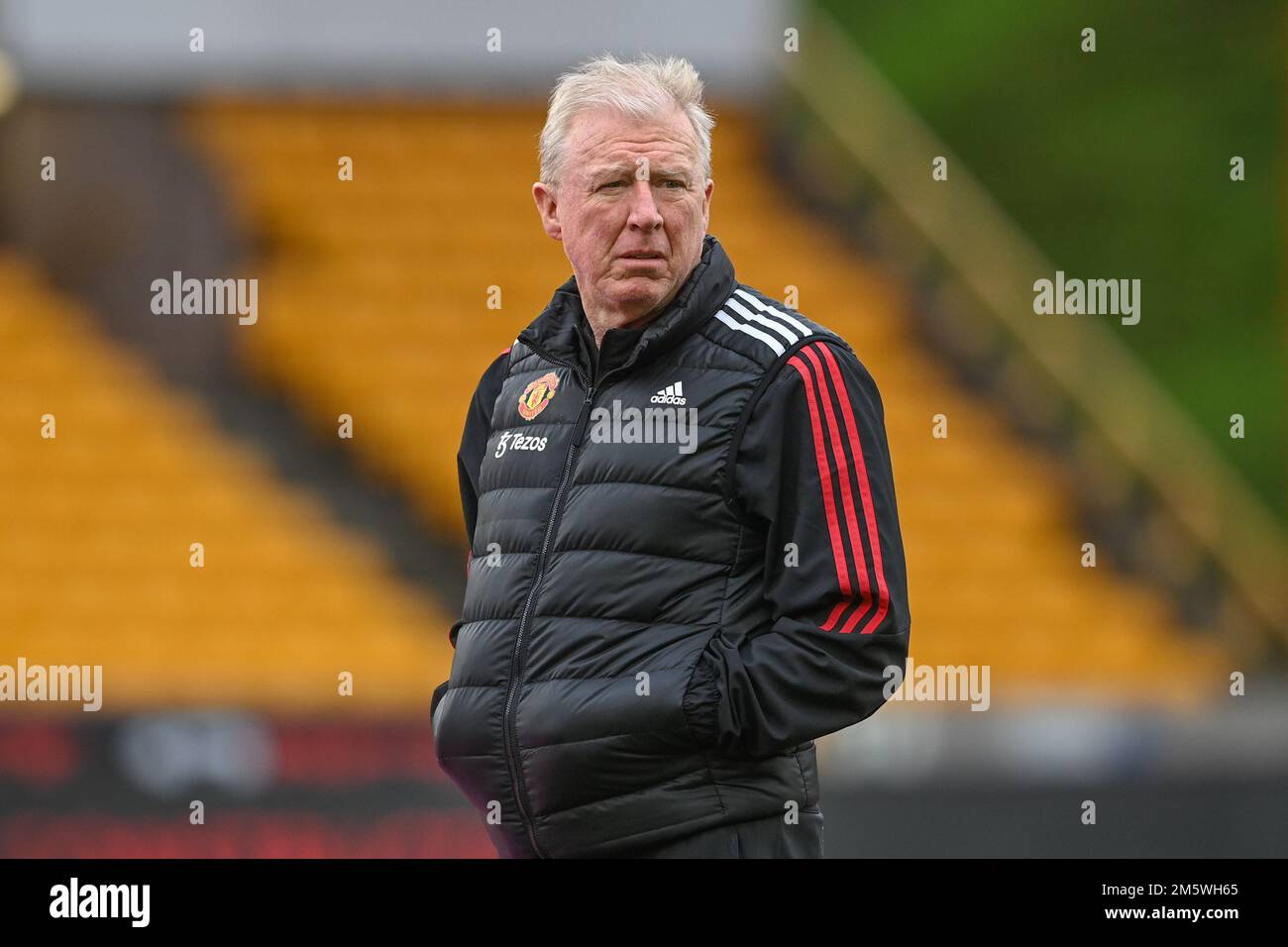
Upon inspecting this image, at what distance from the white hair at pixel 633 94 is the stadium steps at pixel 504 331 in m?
6.14

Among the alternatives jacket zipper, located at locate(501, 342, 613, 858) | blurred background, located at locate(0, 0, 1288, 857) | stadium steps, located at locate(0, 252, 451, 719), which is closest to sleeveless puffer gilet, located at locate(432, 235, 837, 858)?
jacket zipper, located at locate(501, 342, 613, 858)

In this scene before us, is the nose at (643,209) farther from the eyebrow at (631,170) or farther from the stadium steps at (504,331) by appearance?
the stadium steps at (504,331)

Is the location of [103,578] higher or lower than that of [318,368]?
lower

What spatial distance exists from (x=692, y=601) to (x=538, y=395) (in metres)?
0.46

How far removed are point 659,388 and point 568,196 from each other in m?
0.34

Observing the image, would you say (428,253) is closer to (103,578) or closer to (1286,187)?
(103,578)

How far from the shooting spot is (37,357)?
9727 mm

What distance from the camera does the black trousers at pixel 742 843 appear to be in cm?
266

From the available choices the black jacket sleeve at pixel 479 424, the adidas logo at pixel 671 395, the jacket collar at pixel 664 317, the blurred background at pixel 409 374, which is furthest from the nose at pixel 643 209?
the blurred background at pixel 409 374

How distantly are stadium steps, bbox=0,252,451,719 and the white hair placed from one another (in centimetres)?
546

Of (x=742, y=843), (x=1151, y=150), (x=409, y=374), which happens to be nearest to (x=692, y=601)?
(x=742, y=843)
